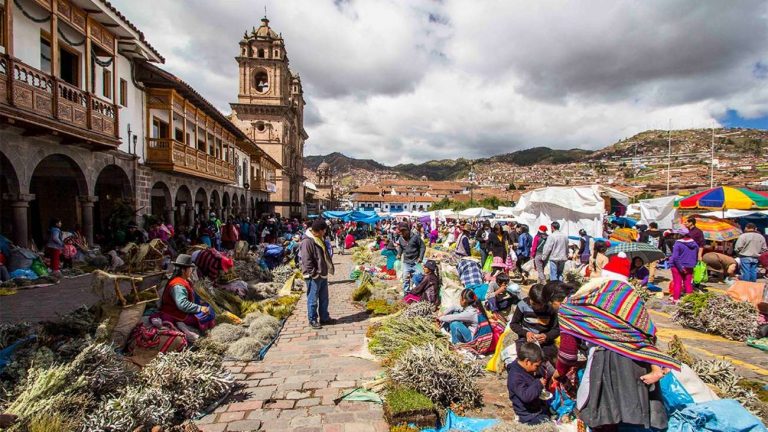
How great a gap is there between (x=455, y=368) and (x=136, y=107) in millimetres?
14723

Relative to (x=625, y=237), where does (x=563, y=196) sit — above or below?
above

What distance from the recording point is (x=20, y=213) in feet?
30.6

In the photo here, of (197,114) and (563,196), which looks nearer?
(563,196)

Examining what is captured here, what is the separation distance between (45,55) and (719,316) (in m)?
15.8

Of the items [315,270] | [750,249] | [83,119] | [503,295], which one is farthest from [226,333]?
[750,249]

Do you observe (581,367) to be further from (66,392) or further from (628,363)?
(66,392)

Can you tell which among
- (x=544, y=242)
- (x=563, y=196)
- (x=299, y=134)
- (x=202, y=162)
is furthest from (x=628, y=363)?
(x=299, y=134)

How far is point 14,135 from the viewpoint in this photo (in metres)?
8.80

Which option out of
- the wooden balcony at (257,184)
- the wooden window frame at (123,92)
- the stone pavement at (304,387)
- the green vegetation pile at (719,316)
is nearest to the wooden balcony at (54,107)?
the wooden window frame at (123,92)

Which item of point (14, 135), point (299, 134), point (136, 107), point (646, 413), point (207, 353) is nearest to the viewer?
point (646, 413)

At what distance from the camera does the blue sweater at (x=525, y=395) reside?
328 cm

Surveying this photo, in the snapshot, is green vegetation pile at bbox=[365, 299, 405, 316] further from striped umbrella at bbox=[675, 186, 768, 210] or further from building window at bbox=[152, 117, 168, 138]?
building window at bbox=[152, 117, 168, 138]

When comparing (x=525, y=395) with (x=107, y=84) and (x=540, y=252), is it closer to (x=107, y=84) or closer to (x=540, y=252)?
(x=540, y=252)

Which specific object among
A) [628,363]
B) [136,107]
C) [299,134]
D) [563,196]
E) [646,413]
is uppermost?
[299,134]
